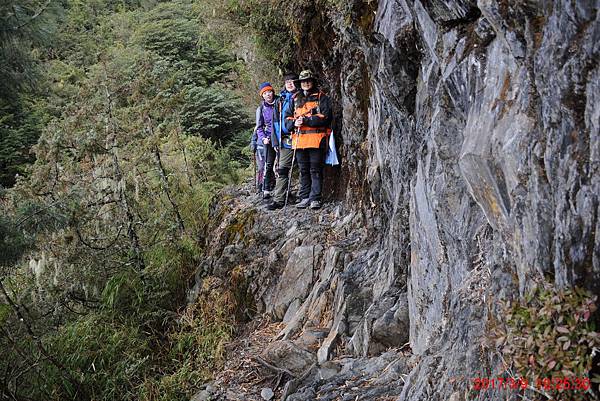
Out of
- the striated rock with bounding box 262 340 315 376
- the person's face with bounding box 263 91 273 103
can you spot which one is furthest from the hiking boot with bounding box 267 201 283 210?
the striated rock with bounding box 262 340 315 376

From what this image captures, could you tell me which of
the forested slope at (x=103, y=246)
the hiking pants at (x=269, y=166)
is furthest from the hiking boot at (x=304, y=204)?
the forested slope at (x=103, y=246)

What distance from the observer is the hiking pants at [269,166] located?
1009 centimetres

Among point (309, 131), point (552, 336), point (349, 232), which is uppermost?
point (309, 131)

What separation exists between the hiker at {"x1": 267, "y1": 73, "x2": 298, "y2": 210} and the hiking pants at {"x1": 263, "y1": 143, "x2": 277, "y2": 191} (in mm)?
371

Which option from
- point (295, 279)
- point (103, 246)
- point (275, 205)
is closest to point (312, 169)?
point (275, 205)

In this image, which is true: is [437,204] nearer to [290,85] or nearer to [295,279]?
[295,279]

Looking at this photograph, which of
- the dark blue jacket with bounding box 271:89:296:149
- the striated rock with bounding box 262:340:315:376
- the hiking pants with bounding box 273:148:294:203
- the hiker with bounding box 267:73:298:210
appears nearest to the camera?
the striated rock with bounding box 262:340:315:376

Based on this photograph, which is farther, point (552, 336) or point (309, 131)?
point (309, 131)

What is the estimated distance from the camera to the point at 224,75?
756 inches

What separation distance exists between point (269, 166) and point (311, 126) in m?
1.72

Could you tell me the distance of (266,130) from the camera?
9.94m

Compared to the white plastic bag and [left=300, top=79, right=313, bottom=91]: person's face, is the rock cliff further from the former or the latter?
[left=300, top=79, right=313, bottom=91]: person's face

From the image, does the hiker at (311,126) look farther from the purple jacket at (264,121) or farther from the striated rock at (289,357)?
the striated rock at (289,357)

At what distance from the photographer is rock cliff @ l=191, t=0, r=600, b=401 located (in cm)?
252
